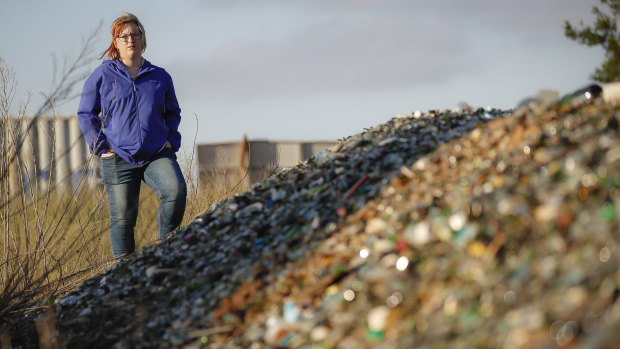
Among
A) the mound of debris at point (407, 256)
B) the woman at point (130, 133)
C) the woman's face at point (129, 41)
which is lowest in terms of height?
the mound of debris at point (407, 256)

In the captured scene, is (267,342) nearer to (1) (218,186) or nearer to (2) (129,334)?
(2) (129,334)

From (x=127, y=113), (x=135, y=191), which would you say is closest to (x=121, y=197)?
(x=135, y=191)

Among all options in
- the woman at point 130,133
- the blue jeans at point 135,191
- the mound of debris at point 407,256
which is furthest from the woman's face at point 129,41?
the mound of debris at point 407,256

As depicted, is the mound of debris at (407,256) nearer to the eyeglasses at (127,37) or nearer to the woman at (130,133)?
the woman at (130,133)

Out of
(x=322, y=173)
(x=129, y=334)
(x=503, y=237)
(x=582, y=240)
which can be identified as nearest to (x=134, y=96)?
(x=322, y=173)

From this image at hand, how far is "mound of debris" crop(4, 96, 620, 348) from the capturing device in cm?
190

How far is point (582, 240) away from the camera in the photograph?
1.97 metres

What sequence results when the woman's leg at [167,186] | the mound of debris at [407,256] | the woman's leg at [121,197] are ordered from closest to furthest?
the mound of debris at [407,256], the woman's leg at [167,186], the woman's leg at [121,197]

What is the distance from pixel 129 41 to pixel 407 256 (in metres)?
2.54

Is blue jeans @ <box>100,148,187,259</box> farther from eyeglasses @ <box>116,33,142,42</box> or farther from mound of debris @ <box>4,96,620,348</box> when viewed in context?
eyeglasses @ <box>116,33,142,42</box>

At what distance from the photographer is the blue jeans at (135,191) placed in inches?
149

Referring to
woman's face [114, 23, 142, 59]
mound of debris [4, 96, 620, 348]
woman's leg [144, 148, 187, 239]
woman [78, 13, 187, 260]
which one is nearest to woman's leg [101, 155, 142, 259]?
woman [78, 13, 187, 260]

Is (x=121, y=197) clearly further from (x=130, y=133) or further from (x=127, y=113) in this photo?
(x=127, y=113)

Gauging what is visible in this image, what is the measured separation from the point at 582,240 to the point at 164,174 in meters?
2.51
